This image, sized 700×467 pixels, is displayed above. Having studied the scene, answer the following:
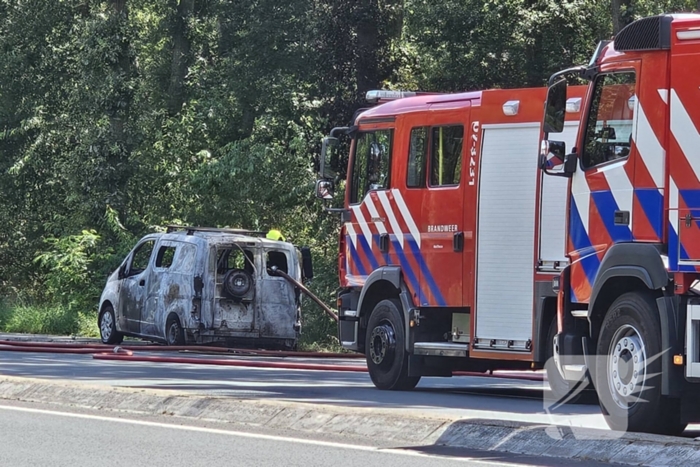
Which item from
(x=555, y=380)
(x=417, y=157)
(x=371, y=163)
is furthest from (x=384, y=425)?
(x=371, y=163)

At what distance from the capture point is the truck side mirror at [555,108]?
11.7 meters

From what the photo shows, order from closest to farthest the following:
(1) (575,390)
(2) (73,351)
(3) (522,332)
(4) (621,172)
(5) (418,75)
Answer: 1. (4) (621,172)
2. (1) (575,390)
3. (3) (522,332)
4. (2) (73,351)
5. (5) (418,75)

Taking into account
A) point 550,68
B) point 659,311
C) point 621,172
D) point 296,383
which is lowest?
point 296,383

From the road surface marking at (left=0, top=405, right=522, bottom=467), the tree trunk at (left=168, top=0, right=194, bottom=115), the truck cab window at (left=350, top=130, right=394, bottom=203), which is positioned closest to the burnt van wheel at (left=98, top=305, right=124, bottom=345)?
the truck cab window at (left=350, top=130, right=394, bottom=203)

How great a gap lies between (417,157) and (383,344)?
6.53 ft

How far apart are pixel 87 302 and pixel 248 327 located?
946 cm

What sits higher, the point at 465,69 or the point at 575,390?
the point at 465,69

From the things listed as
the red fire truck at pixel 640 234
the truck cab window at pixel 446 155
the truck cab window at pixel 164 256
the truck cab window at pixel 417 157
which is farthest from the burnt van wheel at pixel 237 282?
the red fire truck at pixel 640 234

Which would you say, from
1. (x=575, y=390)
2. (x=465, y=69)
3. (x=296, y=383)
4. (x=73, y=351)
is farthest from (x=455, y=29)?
(x=575, y=390)

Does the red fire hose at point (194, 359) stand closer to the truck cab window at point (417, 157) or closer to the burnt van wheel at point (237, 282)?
the burnt van wheel at point (237, 282)

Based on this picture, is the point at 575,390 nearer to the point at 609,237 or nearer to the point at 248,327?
the point at 609,237

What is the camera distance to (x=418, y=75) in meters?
33.4

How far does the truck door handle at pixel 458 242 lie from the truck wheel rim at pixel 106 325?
11170 mm

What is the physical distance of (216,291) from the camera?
22.7 m
